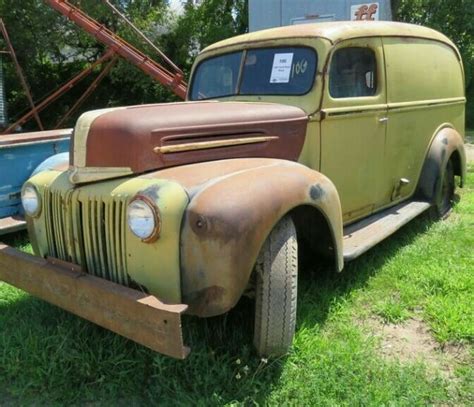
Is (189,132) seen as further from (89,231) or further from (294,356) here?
(294,356)

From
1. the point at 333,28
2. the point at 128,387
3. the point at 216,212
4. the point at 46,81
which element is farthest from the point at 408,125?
the point at 46,81

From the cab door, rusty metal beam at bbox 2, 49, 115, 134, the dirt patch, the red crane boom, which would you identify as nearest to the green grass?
the red crane boom

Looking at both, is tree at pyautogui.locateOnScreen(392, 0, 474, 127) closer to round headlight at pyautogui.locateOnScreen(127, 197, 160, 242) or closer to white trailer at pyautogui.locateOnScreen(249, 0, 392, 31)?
white trailer at pyautogui.locateOnScreen(249, 0, 392, 31)

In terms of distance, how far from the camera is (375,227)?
13.1ft

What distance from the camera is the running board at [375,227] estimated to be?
3.51m

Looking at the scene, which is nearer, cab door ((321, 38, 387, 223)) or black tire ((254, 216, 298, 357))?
black tire ((254, 216, 298, 357))

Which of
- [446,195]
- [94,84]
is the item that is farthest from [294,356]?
[94,84]

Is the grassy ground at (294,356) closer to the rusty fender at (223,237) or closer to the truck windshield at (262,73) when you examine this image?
the rusty fender at (223,237)

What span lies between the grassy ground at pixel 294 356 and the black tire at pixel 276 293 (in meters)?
0.16

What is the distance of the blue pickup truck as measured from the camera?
470 centimetres

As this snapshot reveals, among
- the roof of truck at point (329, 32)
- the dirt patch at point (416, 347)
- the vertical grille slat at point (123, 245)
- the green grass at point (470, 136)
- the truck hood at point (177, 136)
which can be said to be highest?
the roof of truck at point (329, 32)

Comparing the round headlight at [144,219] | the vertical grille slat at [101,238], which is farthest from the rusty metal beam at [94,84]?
the round headlight at [144,219]

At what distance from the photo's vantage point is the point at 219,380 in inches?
106

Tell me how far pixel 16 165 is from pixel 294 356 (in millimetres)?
3240
